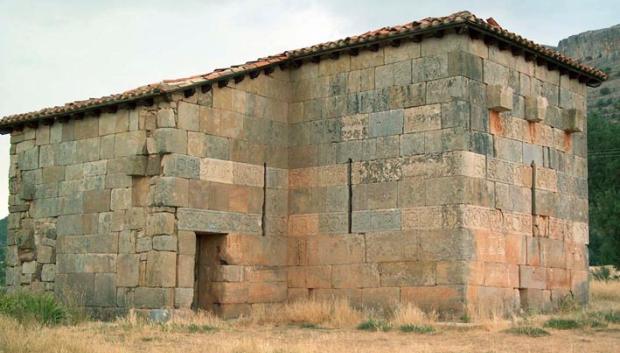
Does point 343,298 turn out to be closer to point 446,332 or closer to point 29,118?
point 446,332

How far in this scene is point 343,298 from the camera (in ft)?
52.4

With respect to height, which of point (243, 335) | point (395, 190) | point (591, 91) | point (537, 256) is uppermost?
point (591, 91)

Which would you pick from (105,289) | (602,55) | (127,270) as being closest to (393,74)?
(127,270)

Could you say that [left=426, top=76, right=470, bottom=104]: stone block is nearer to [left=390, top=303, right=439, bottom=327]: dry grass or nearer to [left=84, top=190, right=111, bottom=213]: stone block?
[left=390, top=303, right=439, bottom=327]: dry grass

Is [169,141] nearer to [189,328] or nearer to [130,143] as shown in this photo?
[130,143]

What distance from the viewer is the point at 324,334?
13375mm

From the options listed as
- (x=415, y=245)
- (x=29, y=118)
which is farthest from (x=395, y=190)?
(x=29, y=118)

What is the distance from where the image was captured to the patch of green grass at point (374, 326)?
13633 mm

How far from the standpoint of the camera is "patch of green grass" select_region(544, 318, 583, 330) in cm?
1352

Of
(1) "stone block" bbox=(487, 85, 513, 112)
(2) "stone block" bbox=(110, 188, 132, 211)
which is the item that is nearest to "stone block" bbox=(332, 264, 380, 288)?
(1) "stone block" bbox=(487, 85, 513, 112)

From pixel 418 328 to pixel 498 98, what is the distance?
4.53m

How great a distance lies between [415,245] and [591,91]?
37.9 meters

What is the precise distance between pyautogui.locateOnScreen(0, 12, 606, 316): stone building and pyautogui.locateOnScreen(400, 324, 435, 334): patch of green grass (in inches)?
49.9

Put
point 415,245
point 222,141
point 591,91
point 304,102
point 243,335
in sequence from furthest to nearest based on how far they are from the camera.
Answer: point 591,91
point 304,102
point 222,141
point 415,245
point 243,335
